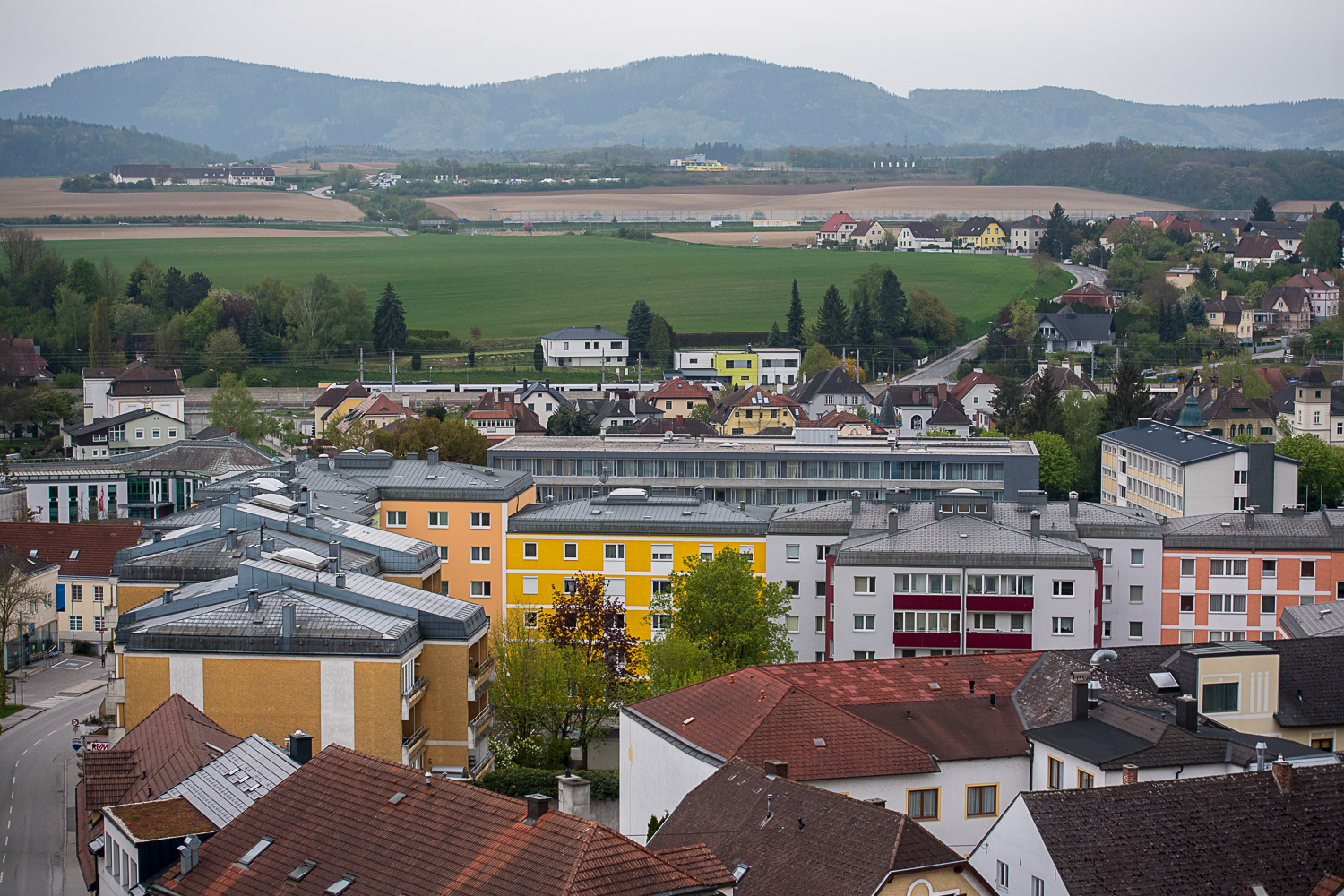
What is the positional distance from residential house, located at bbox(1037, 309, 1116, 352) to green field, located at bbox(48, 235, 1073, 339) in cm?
971

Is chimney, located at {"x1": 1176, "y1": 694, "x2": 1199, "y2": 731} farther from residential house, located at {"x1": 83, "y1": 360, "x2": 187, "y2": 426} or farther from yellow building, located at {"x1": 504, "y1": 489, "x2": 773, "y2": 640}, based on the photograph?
residential house, located at {"x1": 83, "y1": 360, "x2": 187, "y2": 426}

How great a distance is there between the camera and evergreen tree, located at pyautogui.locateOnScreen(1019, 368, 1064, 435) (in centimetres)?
7962

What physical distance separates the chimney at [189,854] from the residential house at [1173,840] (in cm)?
903

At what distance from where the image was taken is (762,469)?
6156cm

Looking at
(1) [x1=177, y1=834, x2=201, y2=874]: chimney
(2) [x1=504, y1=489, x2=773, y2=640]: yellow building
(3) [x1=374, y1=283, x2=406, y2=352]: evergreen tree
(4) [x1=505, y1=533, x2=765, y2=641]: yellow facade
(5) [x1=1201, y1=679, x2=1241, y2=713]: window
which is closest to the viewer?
(1) [x1=177, y1=834, x2=201, y2=874]: chimney

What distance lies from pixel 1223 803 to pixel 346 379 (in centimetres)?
9253

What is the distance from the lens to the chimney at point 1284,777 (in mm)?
19328

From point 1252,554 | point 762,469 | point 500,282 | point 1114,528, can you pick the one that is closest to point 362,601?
point 1114,528

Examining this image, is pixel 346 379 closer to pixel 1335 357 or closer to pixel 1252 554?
pixel 1335 357

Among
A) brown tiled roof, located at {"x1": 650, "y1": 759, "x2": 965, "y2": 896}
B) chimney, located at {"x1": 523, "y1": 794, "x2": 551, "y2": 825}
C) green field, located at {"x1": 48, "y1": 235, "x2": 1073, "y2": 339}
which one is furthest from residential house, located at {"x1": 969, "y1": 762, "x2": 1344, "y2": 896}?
green field, located at {"x1": 48, "y1": 235, "x2": 1073, "y2": 339}

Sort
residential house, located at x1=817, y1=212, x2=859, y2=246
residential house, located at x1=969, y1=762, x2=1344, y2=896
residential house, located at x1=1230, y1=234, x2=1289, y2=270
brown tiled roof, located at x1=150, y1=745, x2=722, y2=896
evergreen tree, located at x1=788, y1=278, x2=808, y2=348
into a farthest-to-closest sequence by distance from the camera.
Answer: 1. residential house, located at x1=817, y1=212, x2=859, y2=246
2. residential house, located at x1=1230, y1=234, x2=1289, y2=270
3. evergreen tree, located at x1=788, y1=278, x2=808, y2=348
4. residential house, located at x1=969, y1=762, x2=1344, y2=896
5. brown tiled roof, located at x1=150, y1=745, x2=722, y2=896

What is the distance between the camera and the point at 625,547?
44688 mm

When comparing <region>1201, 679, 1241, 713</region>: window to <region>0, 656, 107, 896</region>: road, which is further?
<region>0, 656, 107, 896</region>: road

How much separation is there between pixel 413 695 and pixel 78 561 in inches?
→ 1013
